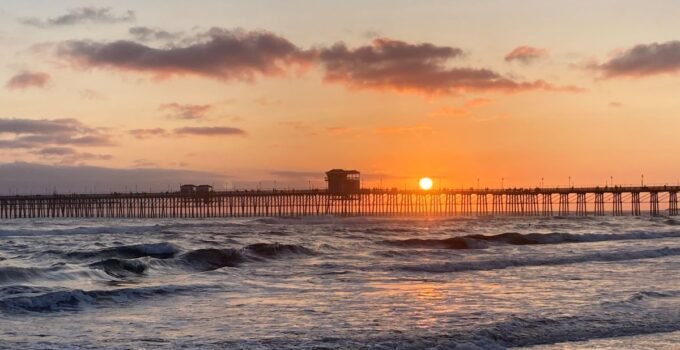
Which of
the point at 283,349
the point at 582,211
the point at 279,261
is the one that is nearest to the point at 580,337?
the point at 283,349

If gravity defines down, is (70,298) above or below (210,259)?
above

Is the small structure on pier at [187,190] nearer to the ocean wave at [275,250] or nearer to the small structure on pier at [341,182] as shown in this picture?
the small structure on pier at [341,182]

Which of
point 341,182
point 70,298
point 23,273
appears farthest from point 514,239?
point 341,182

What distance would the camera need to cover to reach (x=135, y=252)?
24.1 metres

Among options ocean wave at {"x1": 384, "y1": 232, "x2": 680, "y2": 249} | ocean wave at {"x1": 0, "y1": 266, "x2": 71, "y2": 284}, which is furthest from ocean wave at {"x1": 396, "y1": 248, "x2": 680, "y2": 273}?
ocean wave at {"x1": 0, "y1": 266, "x2": 71, "y2": 284}

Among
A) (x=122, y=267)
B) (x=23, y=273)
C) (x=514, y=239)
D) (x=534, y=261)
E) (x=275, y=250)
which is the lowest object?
(x=514, y=239)

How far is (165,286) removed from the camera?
14.9 meters

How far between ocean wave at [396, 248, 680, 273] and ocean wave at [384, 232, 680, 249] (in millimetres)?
6468

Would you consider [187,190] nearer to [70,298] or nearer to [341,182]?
[341,182]

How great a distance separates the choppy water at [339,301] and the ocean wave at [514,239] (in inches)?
259

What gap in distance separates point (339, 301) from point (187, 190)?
76861 millimetres

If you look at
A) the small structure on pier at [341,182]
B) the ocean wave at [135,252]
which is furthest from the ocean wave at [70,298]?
the small structure on pier at [341,182]

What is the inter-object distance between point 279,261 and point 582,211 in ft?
218

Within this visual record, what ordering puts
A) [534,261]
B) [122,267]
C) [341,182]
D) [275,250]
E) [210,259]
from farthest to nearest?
[341,182], [275,250], [210,259], [534,261], [122,267]
